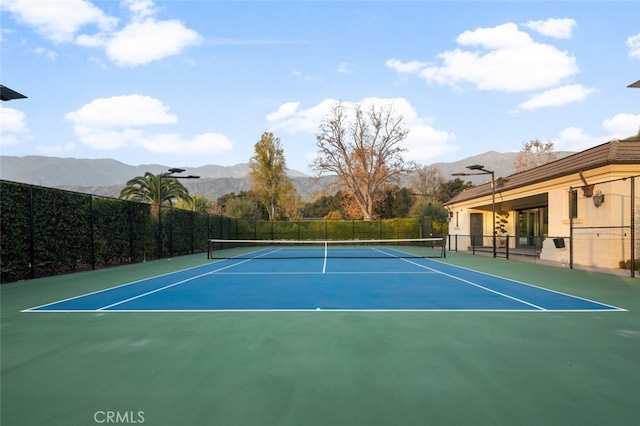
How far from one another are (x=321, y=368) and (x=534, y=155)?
49.3 m

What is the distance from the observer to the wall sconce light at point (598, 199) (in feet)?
45.0

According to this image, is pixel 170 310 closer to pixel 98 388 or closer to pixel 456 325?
pixel 98 388

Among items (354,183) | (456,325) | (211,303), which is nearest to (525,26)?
(456,325)

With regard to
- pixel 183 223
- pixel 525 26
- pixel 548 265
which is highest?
pixel 525 26

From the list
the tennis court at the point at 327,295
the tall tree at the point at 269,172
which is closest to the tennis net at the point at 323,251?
the tennis court at the point at 327,295

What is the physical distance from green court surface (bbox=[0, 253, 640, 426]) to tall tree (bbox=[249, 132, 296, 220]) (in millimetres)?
40151

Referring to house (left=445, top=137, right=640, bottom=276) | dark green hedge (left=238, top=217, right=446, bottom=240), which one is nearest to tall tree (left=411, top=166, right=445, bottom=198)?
dark green hedge (left=238, top=217, right=446, bottom=240)

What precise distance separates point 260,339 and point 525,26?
15.7 metres

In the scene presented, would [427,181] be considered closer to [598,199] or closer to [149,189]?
[149,189]

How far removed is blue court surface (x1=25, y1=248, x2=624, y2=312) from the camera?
6898 millimetres

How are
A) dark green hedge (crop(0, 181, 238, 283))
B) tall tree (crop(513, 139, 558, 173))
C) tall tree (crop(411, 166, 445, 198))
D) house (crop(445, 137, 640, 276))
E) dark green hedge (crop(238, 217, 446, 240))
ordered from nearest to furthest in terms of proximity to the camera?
1. dark green hedge (crop(0, 181, 238, 283))
2. house (crop(445, 137, 640, 276))
3. dark green hedge (crop(238, 217, 446, 240))
4. tall tree (crop(513, 139, 558, 173))
5. tall tree (crop(411, 166, 445, 198))

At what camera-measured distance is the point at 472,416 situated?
2.89m

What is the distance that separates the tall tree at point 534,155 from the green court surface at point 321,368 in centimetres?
4418

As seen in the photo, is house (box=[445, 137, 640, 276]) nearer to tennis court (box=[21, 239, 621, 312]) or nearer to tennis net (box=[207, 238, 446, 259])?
tennis net (box=[207, 238, 446, 259])
